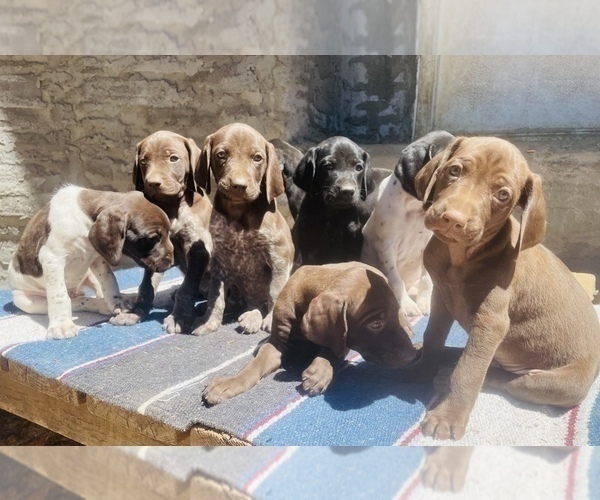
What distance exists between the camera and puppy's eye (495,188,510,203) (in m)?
1.21

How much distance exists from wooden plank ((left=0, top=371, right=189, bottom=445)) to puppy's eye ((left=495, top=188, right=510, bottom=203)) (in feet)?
3.12

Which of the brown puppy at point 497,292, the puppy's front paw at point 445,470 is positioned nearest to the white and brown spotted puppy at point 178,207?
the brown puppy at point 497,292

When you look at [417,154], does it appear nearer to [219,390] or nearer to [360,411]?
[360,411]

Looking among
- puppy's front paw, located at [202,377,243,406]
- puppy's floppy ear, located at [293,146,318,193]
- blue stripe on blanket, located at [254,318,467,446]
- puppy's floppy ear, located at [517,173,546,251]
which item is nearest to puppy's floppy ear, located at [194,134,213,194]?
puppy's floppy ear, located at [293,146,318,193]

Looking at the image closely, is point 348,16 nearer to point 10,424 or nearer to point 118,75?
point 118,75

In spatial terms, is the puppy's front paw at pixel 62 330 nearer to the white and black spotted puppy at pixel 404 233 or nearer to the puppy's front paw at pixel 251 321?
the puppy's front paw at pixel 251 321

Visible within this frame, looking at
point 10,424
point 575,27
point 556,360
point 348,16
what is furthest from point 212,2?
point 10,424

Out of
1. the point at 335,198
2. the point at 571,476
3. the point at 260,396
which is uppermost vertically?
the point at 335,198

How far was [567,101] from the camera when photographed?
5.17 feet

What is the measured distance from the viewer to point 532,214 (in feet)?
4.14

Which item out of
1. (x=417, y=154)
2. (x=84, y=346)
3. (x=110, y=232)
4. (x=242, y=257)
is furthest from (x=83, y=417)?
(x=417, y=154)

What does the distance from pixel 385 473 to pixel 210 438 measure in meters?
0.47

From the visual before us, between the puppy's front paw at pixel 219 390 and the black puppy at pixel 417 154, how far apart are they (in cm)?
71

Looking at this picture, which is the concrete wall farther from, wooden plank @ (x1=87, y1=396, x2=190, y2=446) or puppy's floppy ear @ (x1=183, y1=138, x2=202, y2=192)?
wooden plank @ (x1=87, y1=396, x2=190, y2=446)
